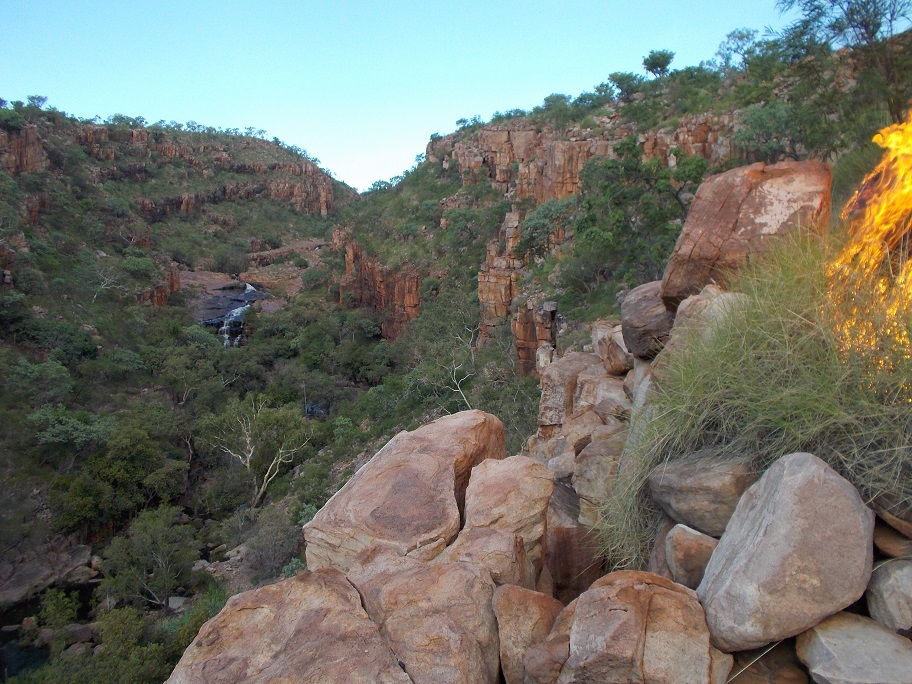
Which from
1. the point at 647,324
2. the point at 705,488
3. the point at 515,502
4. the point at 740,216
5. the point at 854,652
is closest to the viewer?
the point at 854,652

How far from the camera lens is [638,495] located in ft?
10.4

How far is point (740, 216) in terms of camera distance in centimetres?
455

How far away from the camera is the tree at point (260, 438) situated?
19.7 metres

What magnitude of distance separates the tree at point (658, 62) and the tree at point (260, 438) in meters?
25.2

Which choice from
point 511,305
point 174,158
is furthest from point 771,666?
point 174,158

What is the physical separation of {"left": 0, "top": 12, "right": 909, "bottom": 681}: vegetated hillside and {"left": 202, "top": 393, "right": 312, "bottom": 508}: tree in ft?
0.27

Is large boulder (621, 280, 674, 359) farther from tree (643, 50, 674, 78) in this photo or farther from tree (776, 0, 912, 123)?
tree (643, 50, 674, 78)

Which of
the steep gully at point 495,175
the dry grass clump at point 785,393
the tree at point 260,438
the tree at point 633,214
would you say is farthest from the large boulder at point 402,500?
the tree at point 260,438

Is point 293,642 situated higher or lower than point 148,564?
higher

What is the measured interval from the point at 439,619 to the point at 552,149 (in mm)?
25051

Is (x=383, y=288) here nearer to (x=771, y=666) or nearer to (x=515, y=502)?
(x=515, y=502)

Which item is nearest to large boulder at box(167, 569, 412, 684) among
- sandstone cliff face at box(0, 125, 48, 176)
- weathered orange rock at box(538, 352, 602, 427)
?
weathered orange rock at box(538, 352, 602, 427)

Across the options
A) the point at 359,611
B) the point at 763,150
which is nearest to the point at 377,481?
the point at 359,611

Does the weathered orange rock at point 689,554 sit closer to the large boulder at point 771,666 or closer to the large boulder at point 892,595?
the large boulder at point 771,666
